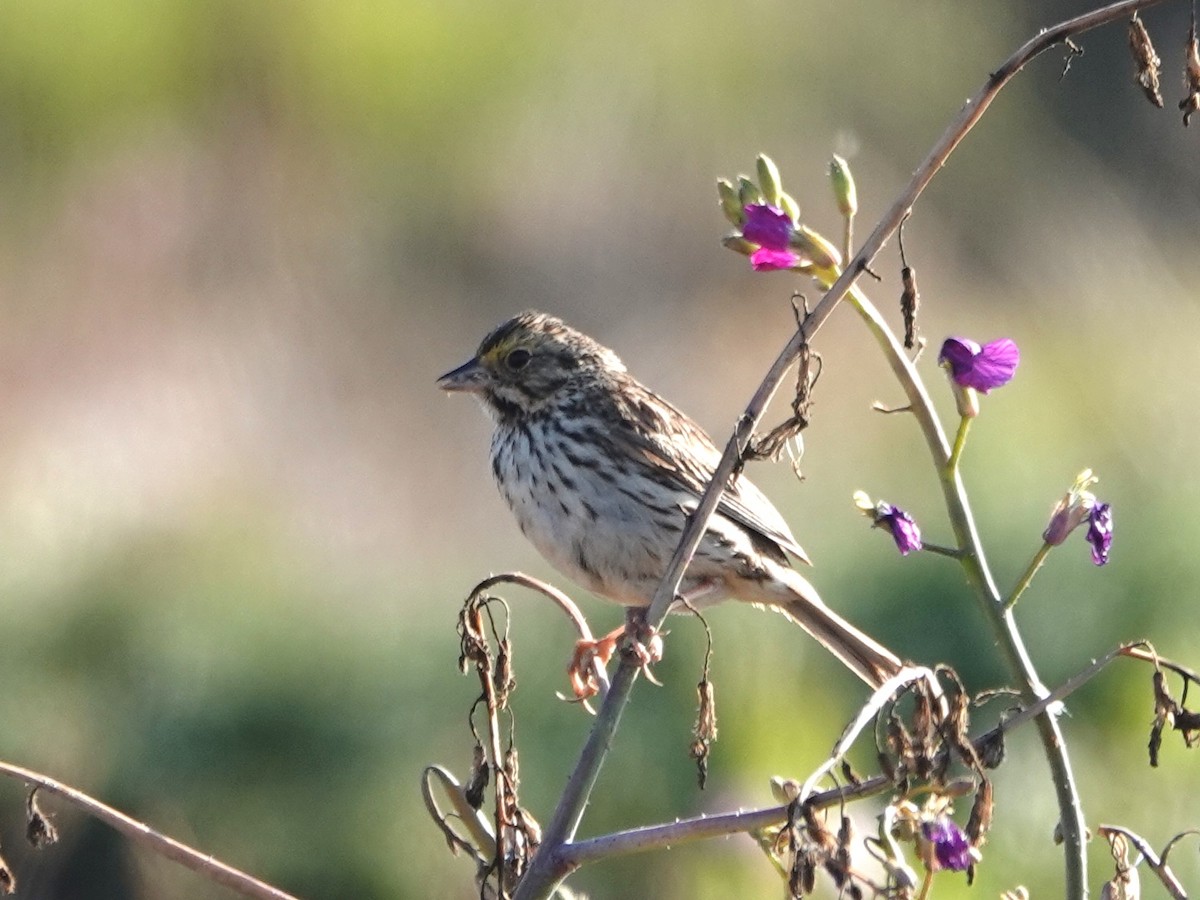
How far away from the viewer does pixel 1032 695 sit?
1.69 metres

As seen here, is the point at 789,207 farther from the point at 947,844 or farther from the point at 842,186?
the point at 947,844

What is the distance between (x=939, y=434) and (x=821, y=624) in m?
2.19

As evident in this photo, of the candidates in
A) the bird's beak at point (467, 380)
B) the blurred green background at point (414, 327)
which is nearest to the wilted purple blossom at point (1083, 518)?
the bird's beak at point (467, 380)

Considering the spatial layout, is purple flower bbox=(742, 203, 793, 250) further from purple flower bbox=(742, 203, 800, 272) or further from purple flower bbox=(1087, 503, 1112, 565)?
purple flower bbox=(1087, 503, 1112, 565)

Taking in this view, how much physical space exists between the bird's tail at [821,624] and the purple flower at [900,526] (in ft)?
5.02

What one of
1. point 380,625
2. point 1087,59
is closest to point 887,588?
point 380,625

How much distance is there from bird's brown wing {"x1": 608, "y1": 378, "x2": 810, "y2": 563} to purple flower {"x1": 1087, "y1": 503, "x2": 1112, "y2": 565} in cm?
195

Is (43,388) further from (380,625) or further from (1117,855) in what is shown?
(1117,855)

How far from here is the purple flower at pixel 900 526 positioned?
1933mm

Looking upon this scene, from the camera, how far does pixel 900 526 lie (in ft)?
6.46

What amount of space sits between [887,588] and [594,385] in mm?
2067

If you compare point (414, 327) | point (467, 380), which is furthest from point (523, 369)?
point (414, 327)

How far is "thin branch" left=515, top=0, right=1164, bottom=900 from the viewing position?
1646 mm

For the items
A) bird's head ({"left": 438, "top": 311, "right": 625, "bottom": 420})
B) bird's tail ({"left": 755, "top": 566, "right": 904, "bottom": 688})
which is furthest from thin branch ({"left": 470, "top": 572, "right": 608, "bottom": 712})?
bird's head ({"left": 438, "top": 311, "right": 625, "bottom": 420})
